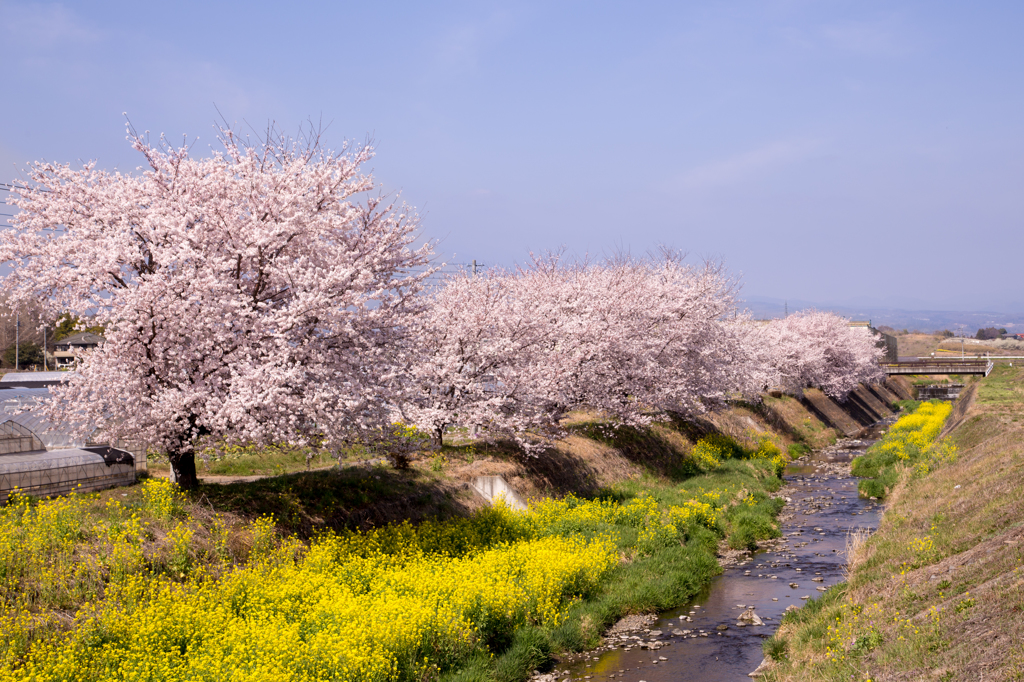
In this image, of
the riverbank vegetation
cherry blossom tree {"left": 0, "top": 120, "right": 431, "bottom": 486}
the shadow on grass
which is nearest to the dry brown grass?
the riverbank vegetation

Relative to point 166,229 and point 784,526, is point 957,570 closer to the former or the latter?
point 784,526

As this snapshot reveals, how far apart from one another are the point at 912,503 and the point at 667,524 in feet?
28.7

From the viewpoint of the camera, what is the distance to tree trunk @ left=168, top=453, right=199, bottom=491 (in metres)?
19.9

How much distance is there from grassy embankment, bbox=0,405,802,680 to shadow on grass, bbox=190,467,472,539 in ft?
0.29

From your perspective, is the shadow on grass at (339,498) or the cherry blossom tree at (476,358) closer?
the shadow on grass at (339,498)

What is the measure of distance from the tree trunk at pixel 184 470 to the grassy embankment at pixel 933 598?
15096 millimetres

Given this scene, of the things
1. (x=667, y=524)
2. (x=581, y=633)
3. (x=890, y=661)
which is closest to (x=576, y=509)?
(x=667, y=524)

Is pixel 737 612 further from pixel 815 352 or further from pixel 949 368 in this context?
pixel 949 368

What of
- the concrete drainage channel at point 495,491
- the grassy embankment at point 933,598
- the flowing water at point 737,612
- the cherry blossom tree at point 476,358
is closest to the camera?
the grassy embankment at point 933,598

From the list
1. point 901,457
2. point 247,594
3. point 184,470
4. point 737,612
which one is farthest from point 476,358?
point 901,457

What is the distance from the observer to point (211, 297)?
18438mm

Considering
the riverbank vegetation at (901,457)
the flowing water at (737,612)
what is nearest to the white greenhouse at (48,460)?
the flowing water at (737,612)

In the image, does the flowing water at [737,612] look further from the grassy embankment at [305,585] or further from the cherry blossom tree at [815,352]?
the cherry blossom tree at [815,352]

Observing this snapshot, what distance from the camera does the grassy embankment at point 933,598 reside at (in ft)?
37.7
